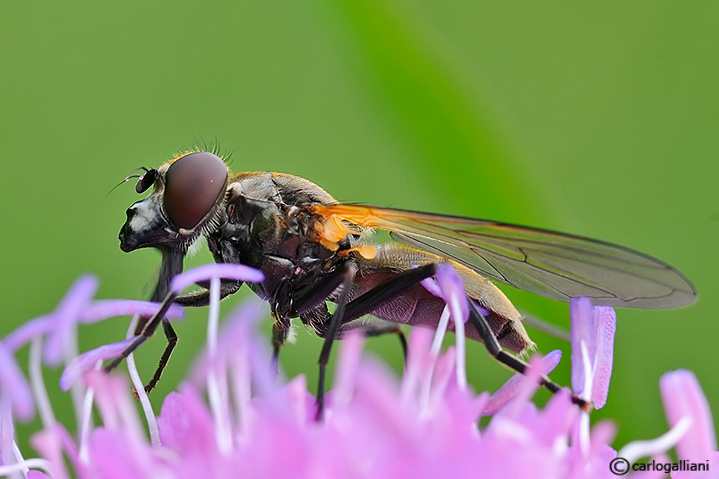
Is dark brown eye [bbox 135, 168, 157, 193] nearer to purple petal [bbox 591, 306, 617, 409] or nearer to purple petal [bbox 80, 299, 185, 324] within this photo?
purple petal [bbox 80, 299, 185, 324]

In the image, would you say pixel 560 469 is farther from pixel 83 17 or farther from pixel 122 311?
pixel 83 17

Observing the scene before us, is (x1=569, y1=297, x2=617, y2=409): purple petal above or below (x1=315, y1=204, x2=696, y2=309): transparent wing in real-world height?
below

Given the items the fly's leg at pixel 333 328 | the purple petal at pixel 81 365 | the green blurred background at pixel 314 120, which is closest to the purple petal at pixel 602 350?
the fly's leg at pixel 333 328

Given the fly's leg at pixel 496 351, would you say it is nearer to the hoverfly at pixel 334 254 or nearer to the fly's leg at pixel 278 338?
the hoverfly at pixel 334 254

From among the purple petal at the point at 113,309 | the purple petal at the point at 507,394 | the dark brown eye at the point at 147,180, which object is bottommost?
the purple petal at the point at 507,394

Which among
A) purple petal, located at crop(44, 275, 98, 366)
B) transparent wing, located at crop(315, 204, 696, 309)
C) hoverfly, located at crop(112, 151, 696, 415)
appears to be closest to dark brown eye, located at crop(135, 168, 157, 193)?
hoverfly, located at crop(112, 151, 696, 415)

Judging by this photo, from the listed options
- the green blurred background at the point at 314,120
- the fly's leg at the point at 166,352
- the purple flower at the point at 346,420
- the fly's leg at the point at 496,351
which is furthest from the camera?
the green blurred background at the point at 314,120
